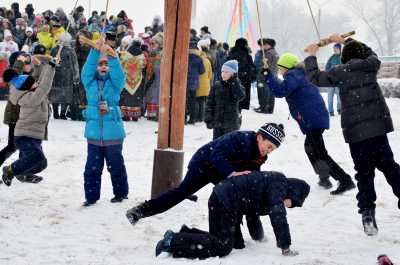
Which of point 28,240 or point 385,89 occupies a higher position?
point 385,89

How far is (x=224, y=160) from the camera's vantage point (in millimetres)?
5332

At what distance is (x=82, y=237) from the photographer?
5.67 m

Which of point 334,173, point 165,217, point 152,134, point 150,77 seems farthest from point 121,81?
point 150,77

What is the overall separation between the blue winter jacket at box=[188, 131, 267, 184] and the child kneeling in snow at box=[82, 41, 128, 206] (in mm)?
1442

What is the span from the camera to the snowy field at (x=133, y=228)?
16.8 feet

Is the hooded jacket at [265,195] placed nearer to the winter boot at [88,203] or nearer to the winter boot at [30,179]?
the winter boot at [88,203]

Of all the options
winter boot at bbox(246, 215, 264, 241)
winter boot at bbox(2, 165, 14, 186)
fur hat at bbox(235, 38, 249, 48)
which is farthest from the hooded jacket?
fur hat at bbox(235, 38, 249, 48)

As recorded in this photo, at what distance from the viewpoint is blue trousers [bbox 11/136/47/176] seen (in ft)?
23.9

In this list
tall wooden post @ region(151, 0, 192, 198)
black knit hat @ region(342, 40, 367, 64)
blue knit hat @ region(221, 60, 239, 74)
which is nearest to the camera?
black knit hat @ region(342, 40, 367, 64)

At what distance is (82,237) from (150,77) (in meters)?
8.04

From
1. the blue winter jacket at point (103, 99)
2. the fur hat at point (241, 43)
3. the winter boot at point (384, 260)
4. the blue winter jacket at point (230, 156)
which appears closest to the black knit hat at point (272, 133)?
the blue winter jacket at point (230, 156)

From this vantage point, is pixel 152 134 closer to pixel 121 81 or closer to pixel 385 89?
pixel 121 81

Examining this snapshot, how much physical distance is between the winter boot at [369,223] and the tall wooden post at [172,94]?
195cm

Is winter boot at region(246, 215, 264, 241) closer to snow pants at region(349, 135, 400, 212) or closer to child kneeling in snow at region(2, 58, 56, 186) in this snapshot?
snow pants at region(349, 135, 400, 212)
